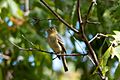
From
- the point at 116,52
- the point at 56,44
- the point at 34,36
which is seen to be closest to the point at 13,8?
the point at 34,36

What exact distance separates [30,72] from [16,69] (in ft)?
0.63

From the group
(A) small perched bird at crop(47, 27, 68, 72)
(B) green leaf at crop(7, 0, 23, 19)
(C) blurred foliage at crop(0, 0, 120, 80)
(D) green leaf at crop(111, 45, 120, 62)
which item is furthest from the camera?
(B) green leaf at crop(7, 0, 23, 19)

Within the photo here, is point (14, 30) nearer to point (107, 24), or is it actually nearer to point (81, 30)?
point (107, 24)

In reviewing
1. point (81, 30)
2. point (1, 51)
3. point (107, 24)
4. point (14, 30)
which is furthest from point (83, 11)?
point (81, 30)

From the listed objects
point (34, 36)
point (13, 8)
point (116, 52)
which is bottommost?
point (116, 52)

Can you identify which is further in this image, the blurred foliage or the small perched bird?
the blurred foliage

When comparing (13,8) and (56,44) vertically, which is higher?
(13,8)

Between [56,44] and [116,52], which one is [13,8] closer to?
[56,44]

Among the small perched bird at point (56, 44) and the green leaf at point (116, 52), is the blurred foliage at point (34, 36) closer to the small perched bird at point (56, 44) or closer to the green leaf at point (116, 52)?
the small perched bird at point (56, 44)

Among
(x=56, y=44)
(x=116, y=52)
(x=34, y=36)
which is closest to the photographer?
(x=116, y=52)

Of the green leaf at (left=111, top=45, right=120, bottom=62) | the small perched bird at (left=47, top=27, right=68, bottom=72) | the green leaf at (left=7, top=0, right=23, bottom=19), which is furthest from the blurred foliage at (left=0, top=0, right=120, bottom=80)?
the green leaf at (left=111, top=45, right=120, bottom=62)

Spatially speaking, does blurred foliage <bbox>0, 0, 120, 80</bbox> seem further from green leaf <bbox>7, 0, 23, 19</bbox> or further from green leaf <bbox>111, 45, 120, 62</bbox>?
green leaf <bbox>111, 45, 120, 62</bbox>

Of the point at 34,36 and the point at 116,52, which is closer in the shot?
the point at 116,52

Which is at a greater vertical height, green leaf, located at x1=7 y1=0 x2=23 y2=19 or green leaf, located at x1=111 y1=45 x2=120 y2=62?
green leaf, located at x1=7 y1=0 x2=23 y2=19
